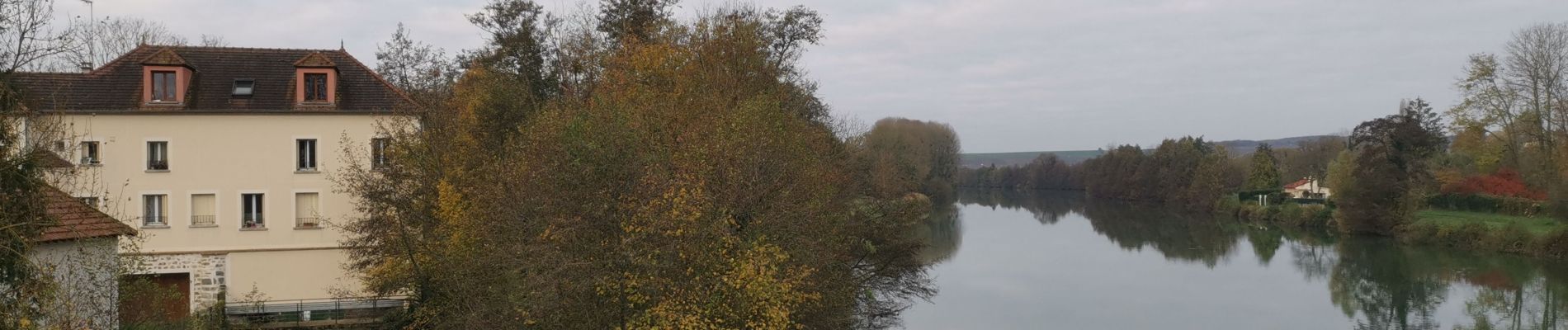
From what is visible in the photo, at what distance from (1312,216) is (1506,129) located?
1196 cm

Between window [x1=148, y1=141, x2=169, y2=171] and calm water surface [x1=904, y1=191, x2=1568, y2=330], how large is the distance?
16.1 m

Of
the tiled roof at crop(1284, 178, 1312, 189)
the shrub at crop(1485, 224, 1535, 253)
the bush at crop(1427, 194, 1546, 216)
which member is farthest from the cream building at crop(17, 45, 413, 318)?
the tiled roof at crop(1284, 178, 1312, 189)

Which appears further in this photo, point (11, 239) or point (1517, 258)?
point (1517, 258)

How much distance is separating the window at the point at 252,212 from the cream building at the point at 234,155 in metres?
0.02

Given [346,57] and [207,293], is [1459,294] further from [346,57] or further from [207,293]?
[207,293]

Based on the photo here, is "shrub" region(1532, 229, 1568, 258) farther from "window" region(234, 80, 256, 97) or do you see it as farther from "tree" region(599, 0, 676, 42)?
"window" region(234, 80, 256, 97)

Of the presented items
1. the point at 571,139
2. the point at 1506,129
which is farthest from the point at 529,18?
the point at 1506,129

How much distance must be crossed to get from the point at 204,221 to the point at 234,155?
4.66ft

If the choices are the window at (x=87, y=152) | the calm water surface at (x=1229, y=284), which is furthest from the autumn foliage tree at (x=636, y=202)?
the calm water surface at (x=1229, y=284)

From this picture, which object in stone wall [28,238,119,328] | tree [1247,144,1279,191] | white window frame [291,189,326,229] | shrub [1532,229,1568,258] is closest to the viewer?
stone wall [28,238,119,328]

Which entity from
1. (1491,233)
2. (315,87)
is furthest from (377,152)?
(1491,233)

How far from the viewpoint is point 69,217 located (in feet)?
40.4

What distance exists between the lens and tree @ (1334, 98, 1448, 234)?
1794 inches

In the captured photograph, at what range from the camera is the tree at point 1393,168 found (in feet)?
149
